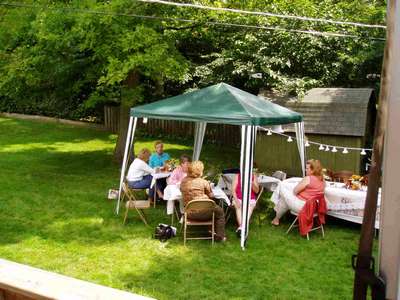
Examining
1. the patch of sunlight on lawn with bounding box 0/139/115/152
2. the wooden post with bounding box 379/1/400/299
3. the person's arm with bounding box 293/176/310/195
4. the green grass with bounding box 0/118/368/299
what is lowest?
the patch of sunlight on lawn with bounding box 0/139/115/152

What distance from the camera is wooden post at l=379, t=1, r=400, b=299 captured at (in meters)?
1.33

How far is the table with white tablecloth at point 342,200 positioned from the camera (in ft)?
28.0

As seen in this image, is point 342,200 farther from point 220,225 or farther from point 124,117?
point 124,117

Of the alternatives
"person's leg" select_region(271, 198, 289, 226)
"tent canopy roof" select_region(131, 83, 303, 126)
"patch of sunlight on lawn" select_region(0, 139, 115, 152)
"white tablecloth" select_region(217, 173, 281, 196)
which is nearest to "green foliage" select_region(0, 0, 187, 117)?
"tent canopy roof" select_region(131, 83, 303, 126)

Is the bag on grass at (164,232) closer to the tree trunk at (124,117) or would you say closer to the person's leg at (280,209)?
the person's leg at (280,209)

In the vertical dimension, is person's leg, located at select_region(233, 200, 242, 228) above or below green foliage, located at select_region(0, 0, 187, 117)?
below

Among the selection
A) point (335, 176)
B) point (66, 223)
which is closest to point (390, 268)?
point (66, 223)

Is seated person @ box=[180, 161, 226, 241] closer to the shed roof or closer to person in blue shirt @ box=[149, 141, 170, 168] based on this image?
person in blue shirt @ box=[149, 141, 170, 168]

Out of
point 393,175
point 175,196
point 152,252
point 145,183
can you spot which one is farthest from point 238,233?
point 393,175

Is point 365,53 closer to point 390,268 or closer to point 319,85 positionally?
point 319,85

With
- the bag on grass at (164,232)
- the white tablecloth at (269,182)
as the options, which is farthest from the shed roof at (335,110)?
the bag on grass at (164,232)

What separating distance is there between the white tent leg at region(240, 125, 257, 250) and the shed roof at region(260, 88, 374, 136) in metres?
5.62

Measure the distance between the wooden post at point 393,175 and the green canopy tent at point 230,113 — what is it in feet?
20.9

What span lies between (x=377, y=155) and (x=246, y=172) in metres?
6.34
